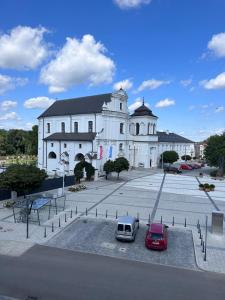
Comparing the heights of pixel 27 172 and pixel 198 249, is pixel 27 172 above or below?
above

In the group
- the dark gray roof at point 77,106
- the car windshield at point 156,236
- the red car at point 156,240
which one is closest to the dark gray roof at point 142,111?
the dark gray roof at point 77,106

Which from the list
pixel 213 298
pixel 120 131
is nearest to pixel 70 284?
pixel 213 298

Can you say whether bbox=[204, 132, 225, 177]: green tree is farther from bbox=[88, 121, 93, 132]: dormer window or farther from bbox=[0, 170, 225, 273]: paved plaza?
bbox=[88, 121, 93, 132]: dormer window

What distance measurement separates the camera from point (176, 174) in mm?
57688

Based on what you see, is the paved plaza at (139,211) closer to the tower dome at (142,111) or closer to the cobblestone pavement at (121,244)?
the cobblestone pavement at (121,244)

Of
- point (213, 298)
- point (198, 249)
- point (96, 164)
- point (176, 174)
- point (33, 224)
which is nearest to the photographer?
point (213, 298)

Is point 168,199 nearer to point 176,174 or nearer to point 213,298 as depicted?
point 213,298

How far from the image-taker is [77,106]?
60031mm

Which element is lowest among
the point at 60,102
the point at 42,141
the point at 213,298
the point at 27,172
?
the point at 213,298

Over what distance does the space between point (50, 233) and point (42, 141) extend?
148ft

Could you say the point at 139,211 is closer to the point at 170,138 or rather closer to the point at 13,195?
the point at 13,195

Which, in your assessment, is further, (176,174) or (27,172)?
(176,174)

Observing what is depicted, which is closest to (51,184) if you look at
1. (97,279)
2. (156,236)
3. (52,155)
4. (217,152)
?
(156,236)

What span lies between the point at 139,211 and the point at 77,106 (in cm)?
3769
